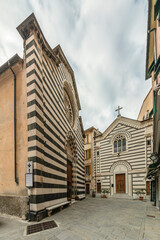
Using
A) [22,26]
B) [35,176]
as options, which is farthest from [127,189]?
[22,26]

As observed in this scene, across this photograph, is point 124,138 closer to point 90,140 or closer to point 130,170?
point 130,170

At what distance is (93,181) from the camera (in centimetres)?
2097

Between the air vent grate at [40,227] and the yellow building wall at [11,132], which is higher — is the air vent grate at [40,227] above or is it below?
below

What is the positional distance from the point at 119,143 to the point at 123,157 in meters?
2.06

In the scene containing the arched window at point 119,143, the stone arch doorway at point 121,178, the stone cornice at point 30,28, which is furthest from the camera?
the arched window at point 119,143

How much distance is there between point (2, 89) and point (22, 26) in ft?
12.2

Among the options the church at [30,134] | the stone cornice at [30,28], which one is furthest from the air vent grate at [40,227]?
the stone cornice at [30,28]

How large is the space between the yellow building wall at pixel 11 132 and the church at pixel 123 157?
49.2ft

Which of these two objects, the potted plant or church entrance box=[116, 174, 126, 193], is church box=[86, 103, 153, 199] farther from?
the potted plant

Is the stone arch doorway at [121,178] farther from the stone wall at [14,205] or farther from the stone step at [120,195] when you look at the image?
the stone wall at [14,205]

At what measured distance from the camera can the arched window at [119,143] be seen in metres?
19.0

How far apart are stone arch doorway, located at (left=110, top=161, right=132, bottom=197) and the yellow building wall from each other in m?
15.0

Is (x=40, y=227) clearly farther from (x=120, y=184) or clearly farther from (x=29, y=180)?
(x=120, y=184)

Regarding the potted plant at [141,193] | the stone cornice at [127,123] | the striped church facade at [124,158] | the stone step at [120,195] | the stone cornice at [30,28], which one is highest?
the stone cornice at [30,28]
